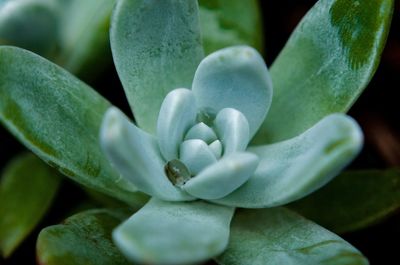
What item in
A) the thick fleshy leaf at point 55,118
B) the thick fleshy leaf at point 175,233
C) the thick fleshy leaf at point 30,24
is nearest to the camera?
the thick fleshy leaf at point 175,233

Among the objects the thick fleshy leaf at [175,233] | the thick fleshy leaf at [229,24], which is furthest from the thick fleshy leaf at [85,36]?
the thick fleshy leaf at [175,233]

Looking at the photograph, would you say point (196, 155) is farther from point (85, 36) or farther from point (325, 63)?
point (85, 36)

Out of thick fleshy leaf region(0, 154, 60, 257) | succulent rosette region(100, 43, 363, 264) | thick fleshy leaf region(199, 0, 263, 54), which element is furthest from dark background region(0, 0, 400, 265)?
succulent rosette region(100, 43, 363, 264)

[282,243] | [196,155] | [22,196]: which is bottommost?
[22,196]

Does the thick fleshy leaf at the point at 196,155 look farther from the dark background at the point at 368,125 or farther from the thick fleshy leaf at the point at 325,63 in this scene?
the dark background at the point at 368,125

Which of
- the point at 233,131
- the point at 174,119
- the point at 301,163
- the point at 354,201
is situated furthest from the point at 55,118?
the point at 354,201
